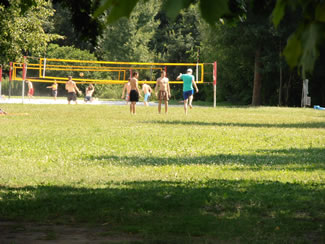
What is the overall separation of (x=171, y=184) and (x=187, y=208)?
1.98 metres

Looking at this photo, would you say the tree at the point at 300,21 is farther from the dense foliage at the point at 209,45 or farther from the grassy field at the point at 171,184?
the grassy field at the point at 171,184

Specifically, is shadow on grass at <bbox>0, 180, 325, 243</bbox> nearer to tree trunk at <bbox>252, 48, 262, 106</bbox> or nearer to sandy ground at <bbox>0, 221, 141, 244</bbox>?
sandy ground at <bbox>0, 221, 141, 244</bbox>

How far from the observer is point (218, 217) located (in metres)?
7.16

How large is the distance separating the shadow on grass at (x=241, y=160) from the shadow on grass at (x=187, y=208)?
256 cm

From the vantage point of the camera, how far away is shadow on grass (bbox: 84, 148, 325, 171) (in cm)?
1237

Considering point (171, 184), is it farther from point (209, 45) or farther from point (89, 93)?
point (209, 45)

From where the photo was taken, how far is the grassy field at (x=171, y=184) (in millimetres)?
6711

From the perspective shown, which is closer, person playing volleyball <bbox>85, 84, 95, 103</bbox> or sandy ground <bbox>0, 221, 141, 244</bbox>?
sandy ground <bbox>0, 221, 141, 244</bbox>

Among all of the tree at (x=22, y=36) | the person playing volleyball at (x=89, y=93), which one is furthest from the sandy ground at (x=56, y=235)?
the person playing volleyball at (x=89, y=93)

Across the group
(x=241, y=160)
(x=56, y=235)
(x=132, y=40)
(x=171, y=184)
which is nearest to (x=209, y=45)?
(x=132, y=40)

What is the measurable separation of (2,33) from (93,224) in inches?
1056

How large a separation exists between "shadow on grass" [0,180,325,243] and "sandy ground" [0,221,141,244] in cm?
20

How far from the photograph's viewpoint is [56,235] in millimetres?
6262

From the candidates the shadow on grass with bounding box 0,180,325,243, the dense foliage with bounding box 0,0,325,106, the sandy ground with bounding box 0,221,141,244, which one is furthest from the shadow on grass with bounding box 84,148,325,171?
the sandy ground with bounding box 0,221,141,244
